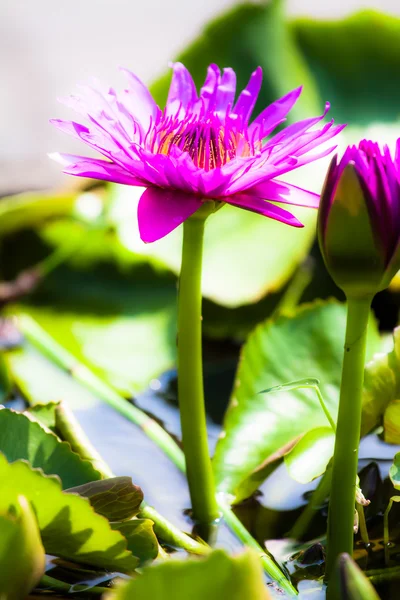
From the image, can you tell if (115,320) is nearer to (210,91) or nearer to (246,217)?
(246,217)

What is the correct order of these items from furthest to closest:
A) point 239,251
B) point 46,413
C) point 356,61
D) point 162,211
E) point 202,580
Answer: point 356,61
point 239,251
point 46,413
point 162,211
point 202,580

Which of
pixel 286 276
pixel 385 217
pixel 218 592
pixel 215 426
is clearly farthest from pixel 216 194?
pixel 286 276

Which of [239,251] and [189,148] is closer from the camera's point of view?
[189,148]

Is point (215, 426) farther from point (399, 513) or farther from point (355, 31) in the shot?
point (355, 31)

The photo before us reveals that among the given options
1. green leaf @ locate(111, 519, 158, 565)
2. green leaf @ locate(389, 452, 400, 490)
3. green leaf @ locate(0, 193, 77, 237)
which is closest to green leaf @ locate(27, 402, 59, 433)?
green leaf @ locate(111, 519, 158, 565)

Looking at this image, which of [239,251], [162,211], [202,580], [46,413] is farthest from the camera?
[239,251]

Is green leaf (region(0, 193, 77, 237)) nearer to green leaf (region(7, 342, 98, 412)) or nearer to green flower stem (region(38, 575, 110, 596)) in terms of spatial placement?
green leaf (region(7, 342, 98, 412))

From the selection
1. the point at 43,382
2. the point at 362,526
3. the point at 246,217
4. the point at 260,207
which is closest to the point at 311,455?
the point at 362,526
